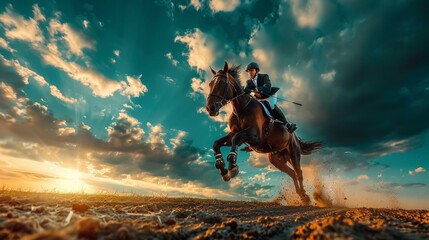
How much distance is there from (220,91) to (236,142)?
5.06 feet

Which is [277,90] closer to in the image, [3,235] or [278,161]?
[278,161]

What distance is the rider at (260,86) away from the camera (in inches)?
336

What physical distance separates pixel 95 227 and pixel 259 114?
688 centimetres

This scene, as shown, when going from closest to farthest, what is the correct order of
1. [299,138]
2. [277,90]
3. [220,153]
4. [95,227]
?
[95,227], [220,153], [277,90], [299,138]

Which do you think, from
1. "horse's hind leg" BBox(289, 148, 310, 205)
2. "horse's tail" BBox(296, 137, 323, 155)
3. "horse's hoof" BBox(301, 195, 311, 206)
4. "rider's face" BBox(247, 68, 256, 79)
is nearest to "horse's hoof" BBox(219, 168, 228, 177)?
"rider's face" BBox(247, 68, 256, 79)

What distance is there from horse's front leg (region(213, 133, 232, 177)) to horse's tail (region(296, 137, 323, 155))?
6.11 metres

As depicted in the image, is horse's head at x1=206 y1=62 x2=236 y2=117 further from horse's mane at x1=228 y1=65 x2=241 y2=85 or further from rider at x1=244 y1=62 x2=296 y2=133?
rider at x1=244 y1=62 x2=296 y2=133

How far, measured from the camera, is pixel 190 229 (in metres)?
2.39

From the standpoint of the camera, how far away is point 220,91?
7297mm

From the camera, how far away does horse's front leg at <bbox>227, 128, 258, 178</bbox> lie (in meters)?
6.93

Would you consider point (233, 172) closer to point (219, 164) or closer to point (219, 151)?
point (219, 164)

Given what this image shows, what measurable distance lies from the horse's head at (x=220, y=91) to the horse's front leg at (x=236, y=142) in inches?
37.6

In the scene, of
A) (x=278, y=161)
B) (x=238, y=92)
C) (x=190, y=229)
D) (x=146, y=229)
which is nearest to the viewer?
(x=146, y=229)

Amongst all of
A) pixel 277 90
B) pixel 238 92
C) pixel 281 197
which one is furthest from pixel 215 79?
pixel 281 197
